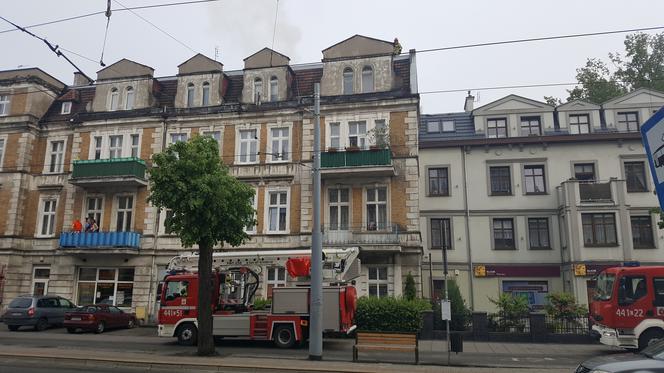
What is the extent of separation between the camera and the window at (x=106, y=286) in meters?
27.9

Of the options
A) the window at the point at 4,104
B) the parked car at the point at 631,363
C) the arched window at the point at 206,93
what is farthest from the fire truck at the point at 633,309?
the window at the point at 4,104

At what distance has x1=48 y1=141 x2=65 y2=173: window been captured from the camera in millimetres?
30414

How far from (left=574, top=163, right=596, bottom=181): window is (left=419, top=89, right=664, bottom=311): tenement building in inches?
2.4

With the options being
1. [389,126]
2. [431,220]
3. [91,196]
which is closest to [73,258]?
[91,196]

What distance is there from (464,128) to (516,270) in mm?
9864

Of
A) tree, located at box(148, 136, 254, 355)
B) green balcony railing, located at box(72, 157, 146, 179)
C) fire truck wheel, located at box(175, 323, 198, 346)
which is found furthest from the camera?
green balcony railing, located at box(72, 157, 146, 179)

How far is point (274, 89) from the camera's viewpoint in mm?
28797

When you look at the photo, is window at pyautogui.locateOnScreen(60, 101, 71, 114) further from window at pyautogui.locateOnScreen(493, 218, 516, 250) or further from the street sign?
the street sign

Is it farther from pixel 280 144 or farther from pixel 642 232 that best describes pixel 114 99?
pixel 642 232

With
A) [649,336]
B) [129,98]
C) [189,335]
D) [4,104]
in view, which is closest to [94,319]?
[189,335]

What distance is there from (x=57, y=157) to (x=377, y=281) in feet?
70.7

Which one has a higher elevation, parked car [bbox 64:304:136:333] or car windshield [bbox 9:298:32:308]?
car windshield [bbox 9:298:32:308]

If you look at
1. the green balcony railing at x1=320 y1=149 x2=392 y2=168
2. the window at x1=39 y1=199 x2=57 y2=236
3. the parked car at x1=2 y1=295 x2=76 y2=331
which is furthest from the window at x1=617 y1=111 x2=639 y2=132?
the window at x1=39 y1=199 x2=57 y2=236

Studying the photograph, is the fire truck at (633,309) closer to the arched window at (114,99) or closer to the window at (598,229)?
the window at (598,229)
